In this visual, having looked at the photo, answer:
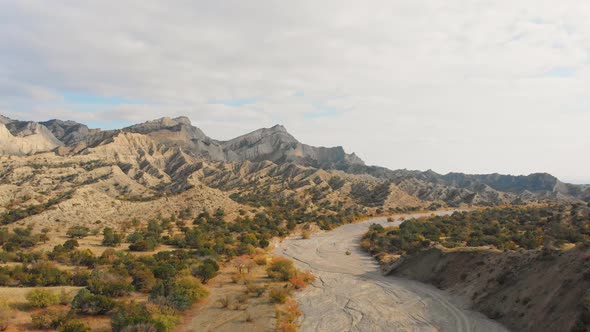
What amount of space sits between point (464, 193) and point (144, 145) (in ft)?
541

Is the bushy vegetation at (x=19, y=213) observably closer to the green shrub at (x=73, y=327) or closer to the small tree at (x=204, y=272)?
the small tree at (x=204, y=272)

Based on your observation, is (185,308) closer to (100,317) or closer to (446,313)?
(100,317)

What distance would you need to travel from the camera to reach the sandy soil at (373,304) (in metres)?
22.6

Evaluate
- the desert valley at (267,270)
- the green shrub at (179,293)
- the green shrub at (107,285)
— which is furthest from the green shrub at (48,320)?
the green shrub at (179,293)

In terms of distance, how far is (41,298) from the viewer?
867 inches

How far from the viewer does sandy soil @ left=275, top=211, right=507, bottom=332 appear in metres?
22.6

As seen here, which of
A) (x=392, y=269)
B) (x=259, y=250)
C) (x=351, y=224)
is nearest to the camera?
(x=392, y=269)

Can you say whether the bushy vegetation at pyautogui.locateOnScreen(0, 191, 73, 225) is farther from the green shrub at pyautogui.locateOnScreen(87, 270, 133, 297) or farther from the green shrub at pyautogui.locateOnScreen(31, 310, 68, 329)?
the green shrub at pyautogui.locateOnScreen(31, 310, 68, 329)

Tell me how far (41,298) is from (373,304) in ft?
77.5

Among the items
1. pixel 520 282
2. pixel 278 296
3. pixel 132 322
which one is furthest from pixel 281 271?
pixel 520 282

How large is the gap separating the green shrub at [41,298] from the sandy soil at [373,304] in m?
16.8

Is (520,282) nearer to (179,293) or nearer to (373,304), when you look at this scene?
(373,304)

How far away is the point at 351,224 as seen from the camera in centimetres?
8100

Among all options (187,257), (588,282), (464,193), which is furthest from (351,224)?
(464,193)
